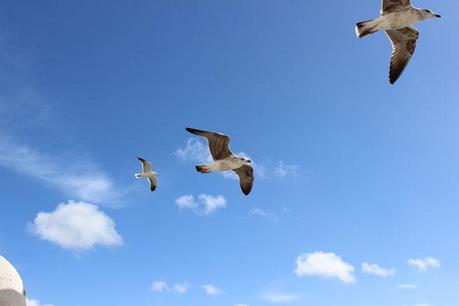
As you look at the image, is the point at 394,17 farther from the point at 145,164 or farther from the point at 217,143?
the point at 145,164

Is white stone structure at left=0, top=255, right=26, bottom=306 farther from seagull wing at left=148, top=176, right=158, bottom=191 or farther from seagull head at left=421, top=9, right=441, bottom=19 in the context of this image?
seagull head at left=421, top=9, right=441, bottom=19

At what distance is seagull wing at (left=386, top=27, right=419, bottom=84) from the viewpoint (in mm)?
24391

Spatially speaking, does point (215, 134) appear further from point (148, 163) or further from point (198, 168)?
point (148, 163)

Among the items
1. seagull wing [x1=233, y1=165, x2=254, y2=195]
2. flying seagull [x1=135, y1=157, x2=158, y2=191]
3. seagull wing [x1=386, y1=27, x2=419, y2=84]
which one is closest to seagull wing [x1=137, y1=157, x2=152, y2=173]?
flying seagull [x1=135, y1=157, x2=158, y2=191]

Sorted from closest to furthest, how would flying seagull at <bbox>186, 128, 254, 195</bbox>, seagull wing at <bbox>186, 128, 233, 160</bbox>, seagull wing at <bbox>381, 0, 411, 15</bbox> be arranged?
seagull wing at <bbox>381, 0, 411, 15</bbox> < seagull wing at <bbox>186, 128, 233, 160</bbox> < flying seagull at <bbox>186, 128, 254, 195</bbox>

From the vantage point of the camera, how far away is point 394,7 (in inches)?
854

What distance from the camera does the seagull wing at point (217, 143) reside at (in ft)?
77.7

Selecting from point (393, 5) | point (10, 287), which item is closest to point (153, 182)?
point (10, 287)

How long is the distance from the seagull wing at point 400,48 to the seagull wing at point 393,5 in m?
2.72

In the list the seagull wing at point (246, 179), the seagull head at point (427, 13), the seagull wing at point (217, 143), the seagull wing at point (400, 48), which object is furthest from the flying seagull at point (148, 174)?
the seagull head at point (427, 13)

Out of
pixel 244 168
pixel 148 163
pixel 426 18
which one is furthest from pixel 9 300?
pixel 426 18

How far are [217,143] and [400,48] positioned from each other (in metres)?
8.66

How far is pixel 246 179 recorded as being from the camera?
91.1 feet

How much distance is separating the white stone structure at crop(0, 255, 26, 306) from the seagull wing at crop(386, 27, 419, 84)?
61.6ft
